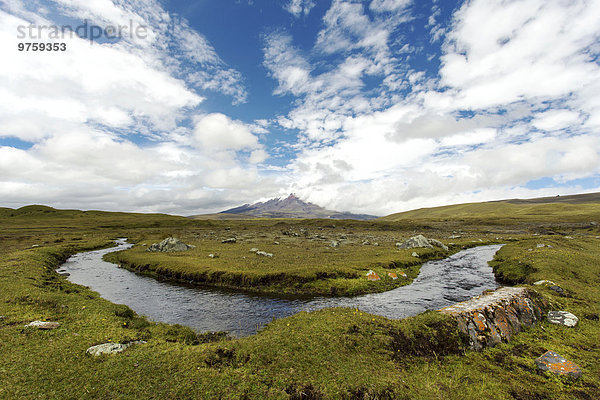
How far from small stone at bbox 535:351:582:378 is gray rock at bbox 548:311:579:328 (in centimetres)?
612

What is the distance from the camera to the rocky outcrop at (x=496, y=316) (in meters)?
15.2

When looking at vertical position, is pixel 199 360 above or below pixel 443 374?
above

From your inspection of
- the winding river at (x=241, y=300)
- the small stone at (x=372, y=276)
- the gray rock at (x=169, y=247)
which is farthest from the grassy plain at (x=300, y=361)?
the gray rock at (x=169, y=247)

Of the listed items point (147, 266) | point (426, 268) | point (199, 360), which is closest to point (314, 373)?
point (199, 360)

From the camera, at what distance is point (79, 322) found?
1812cm

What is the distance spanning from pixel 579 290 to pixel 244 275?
35572 mm

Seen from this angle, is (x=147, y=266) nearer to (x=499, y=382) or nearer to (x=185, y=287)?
(x=185, y=287)

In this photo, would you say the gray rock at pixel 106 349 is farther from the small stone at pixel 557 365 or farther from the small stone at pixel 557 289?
the small stone at pixel 557 289

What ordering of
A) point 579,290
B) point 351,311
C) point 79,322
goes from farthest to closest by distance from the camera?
point 579,290
point 351,311
point 79,322

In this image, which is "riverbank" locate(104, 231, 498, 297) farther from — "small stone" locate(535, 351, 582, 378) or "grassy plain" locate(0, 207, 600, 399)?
"small stone" locate(535, 351, 582, 378)

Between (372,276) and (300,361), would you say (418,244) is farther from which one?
(300,361)

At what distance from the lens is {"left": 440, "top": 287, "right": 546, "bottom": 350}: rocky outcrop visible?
50.0 feet

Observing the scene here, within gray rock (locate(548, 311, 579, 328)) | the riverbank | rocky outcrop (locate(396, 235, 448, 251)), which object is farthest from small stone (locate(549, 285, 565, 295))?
rocky outcrop (locate(396, 235, 448, 251))


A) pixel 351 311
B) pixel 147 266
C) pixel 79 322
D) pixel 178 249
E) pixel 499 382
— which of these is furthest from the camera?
pixel 178 249
